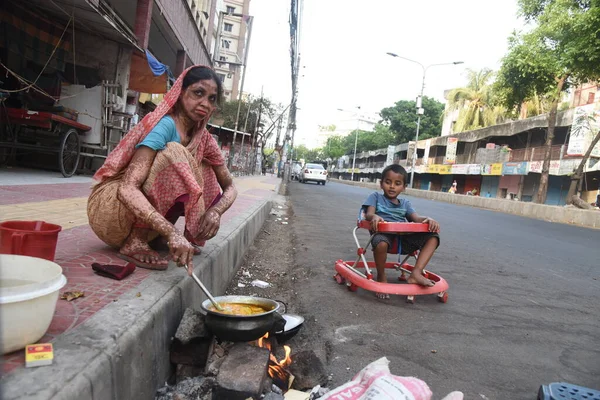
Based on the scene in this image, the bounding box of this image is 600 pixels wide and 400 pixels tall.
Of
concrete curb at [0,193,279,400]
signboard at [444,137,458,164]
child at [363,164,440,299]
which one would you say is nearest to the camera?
concrete curb at [0,193,279,400]

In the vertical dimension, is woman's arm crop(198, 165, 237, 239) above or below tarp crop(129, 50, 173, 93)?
below

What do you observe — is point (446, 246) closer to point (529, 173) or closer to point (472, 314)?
point (472, 314)

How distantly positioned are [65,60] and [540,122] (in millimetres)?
25328

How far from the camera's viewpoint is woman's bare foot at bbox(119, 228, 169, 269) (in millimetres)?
2289

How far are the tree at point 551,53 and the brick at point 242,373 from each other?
16.4 m

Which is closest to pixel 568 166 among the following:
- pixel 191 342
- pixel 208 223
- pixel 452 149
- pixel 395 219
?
pixel 452 149

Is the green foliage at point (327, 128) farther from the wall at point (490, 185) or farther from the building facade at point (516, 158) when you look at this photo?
the wall at point (490, 185)

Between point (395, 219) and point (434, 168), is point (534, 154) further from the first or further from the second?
point (395, 219)

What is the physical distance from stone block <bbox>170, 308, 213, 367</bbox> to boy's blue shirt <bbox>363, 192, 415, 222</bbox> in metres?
2.23

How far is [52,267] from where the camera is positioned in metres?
1.37

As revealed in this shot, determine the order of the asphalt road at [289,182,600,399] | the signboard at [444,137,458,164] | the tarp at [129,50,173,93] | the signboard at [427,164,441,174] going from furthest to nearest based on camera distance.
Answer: the signboard at [427,164,441,174] → the signboard at [444,137,458,164] → the tarp at [129,50,173,93] → the asphalt road at [289,182,600,399]

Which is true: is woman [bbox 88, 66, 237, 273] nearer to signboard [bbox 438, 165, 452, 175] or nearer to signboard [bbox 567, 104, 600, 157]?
signboard [bbox 567, 104, 600, 157]

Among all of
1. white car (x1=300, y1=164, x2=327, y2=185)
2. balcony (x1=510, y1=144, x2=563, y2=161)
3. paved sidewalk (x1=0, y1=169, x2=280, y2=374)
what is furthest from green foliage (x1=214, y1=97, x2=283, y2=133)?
paved sidewalk (x1=0, y1=169, x2=280, y2=374)

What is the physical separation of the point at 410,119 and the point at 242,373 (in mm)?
56328
